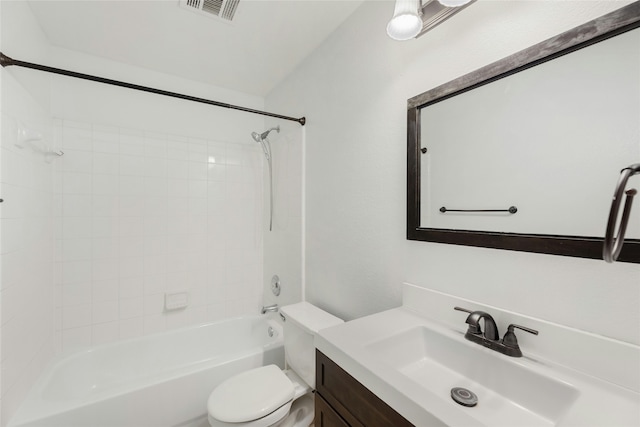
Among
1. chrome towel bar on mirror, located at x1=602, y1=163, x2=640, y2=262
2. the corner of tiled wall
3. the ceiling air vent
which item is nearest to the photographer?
chrome towel bar on mirror, located at x1=602, y1=163, x2=640, y2=262

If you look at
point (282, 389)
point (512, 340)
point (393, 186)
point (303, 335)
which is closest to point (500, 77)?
point (393, 186)

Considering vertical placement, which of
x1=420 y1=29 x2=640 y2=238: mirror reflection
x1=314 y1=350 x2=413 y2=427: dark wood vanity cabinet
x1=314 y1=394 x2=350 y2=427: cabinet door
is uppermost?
x1=420 y1=29 x2=640 y2=238: mirror reflection

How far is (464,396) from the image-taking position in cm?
77

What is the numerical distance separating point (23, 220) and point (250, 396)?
1.46 metres

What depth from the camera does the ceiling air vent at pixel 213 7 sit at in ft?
4.67

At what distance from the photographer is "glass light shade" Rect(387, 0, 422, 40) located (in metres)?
0.96

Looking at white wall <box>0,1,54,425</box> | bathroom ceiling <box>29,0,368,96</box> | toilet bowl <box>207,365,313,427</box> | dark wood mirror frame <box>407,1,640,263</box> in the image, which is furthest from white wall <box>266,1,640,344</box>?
white wall <box>0,1,54,425</box>

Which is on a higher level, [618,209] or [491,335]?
[618,209]

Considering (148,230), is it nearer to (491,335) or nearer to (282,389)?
(282,389)

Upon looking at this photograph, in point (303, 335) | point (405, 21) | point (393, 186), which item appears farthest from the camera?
point (303, 335)

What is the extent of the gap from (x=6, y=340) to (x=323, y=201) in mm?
1666

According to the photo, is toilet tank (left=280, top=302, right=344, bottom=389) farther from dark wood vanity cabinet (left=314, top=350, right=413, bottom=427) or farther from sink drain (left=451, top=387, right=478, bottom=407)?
Result: sink drain (left=451, top=387, right=478, bottom=407)

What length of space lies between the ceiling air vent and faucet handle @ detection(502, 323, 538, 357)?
75.0 inches

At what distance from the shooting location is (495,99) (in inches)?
36.6
